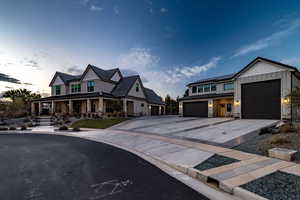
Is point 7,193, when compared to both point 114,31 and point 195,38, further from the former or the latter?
point 195,38

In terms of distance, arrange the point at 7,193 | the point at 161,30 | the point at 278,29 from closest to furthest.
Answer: the point at 7,193, the point at 278,29, the point at 161,30

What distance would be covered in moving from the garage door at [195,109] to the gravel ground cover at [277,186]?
2006cm

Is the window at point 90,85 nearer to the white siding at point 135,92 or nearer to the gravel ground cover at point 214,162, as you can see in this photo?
the white siding at point 135,92

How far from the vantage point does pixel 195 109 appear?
24047 millimetres

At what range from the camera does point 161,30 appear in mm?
21000

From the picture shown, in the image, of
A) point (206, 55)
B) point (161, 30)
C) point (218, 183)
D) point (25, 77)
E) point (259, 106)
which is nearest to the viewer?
point (218, 183)

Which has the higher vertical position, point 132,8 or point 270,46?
point 132,8

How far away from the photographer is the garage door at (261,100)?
48.6 ft

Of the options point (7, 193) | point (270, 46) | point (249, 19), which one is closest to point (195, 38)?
point (249, 19)

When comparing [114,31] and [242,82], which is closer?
[242,82]

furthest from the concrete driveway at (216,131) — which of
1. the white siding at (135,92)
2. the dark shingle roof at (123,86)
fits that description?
the white siding at (135,92)

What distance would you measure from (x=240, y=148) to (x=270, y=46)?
24.4 meters

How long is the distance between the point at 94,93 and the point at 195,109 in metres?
17.9

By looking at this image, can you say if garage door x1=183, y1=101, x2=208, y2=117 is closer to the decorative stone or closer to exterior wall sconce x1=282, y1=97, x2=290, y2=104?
exterior wall sconce x1=282, y1=97, x2=290, y2=104
